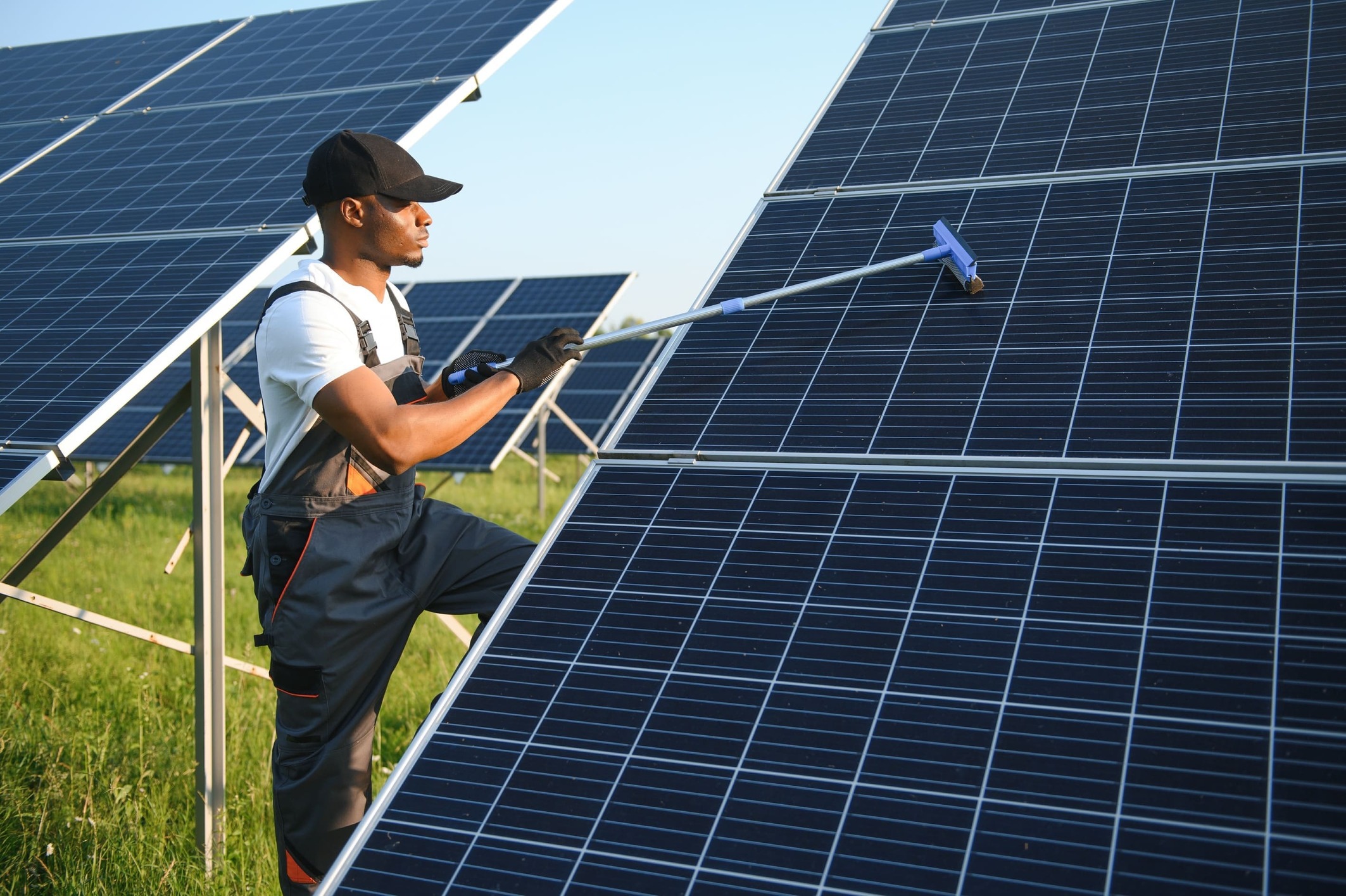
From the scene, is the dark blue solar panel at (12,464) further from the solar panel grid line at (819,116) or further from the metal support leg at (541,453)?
the metal support leg at (541,453)

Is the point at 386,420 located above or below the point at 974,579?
above

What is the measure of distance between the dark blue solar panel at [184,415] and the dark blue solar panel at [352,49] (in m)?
5.74

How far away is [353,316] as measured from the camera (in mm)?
3623

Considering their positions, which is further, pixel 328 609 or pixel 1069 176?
pixel 1069 176

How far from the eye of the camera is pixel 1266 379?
3258 millimetres

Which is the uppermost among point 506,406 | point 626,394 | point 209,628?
point 209,628

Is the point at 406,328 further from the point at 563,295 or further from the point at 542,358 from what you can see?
the point at 563,295

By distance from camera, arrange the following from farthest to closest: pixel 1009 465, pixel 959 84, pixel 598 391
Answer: pixel 598 391 < pixel 959 84 < pixel 1009 465

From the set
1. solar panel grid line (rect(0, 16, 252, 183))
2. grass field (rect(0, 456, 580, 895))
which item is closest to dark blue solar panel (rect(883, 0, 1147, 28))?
grass field (rect(0, 456, 580, 895))

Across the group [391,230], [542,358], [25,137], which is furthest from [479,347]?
[542,358]

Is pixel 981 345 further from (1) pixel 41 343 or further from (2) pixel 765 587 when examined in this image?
(1) pixel 41 343

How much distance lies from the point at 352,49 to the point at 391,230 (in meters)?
5.30

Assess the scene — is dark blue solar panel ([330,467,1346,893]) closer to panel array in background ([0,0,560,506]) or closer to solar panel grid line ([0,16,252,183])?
panel array in background ([0,0,560,506])

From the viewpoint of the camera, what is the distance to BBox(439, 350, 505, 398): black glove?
3.99 meters
